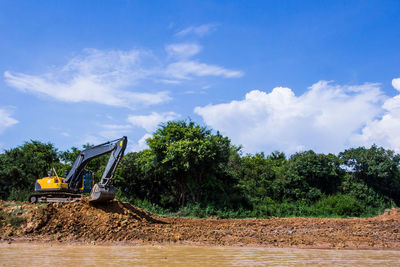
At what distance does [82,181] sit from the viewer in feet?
62.1

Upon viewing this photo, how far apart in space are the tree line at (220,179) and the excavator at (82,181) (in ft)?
26.6

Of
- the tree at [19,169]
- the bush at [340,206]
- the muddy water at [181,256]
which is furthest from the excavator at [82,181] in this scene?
the bush at [340,206]

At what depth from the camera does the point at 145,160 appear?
27.9m

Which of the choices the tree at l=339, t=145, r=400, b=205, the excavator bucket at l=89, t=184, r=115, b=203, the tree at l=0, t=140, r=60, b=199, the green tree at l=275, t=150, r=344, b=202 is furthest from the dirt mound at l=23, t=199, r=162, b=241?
the tree at l=339, t=145, r=400, b=205

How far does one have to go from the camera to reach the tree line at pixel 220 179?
26781 millimetres

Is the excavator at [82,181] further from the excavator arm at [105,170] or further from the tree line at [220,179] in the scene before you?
the tree line at [220,179]

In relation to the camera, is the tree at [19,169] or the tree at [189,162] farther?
the tree at [19,169]

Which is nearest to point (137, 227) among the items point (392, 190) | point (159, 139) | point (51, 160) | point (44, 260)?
point (44, 260)

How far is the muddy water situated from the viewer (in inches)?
355

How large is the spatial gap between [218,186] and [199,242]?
50.7 ft

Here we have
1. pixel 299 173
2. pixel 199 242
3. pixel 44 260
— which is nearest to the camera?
pixel 44 260

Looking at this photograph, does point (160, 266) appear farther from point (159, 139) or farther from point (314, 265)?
point (159, 139)

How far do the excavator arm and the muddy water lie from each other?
4.33 metres

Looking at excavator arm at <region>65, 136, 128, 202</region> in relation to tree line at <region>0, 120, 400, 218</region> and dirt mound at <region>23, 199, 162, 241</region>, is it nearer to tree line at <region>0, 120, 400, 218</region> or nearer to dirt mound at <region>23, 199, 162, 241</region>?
dirt mound at <region>23, 199, 162, 241</region>
